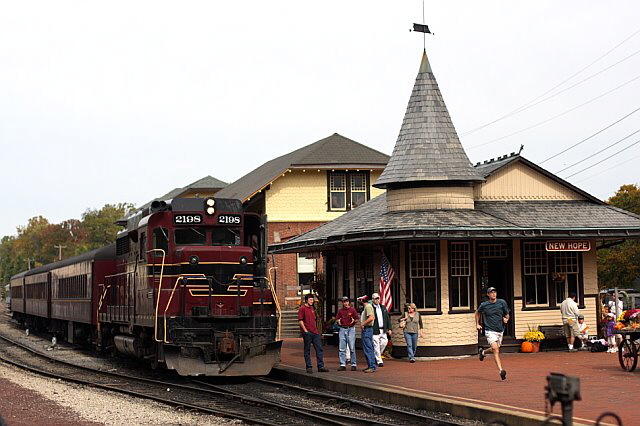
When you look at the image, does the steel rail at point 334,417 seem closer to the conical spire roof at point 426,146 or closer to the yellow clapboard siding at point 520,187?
the conical spire roof at point 426,146

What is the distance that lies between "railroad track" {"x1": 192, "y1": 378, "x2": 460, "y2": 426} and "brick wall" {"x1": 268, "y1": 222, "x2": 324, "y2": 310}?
23.5m

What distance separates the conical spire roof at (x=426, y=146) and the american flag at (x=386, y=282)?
221 centimetres

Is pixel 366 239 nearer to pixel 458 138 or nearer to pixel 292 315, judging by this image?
pixel 458 138

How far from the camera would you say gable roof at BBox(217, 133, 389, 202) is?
42.9 metres

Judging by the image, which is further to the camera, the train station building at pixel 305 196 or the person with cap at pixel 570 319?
the train station building at pixel 305 196

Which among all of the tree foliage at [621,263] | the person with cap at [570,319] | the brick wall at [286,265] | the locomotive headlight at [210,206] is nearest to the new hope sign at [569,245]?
the person with cap at [570,319]

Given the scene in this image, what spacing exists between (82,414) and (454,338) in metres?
10.8

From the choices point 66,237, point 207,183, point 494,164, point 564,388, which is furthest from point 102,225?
point 564,388

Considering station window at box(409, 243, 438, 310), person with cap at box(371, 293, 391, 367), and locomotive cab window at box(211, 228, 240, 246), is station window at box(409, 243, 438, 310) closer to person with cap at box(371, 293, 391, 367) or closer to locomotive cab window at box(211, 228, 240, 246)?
person with cap at box(371, 293, 391, 367)

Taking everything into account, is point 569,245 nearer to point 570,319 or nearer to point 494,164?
point 570,319

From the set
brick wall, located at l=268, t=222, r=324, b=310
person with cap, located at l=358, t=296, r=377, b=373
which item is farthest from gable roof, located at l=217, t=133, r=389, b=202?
person with cap, located at l=358, t=296, r=377, b=373

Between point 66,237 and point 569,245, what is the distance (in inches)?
4146

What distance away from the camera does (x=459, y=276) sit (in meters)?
23.0

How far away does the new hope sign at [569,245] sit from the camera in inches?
916
